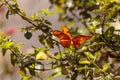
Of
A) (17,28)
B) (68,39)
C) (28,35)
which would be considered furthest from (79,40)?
(17,28)

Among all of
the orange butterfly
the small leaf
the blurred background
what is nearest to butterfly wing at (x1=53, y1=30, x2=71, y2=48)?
the orange butterfly

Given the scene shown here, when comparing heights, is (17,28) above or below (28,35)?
below

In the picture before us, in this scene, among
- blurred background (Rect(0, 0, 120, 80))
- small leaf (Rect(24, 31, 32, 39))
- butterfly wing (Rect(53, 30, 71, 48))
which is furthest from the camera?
blurred background (Rect(0, 0, 120, 80))

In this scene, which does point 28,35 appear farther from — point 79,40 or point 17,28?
point 17,28

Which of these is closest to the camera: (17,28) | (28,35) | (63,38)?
(63,38)

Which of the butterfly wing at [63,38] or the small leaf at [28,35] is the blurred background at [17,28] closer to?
the small leaf at [28,35]

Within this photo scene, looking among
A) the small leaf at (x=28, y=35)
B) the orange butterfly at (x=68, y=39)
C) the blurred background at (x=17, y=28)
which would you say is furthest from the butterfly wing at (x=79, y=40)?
the blurred background at (x=17, y=28)

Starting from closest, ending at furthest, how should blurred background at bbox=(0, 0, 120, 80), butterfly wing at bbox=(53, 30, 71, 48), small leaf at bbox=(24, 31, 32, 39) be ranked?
butterfly wing at bbox=(53, 30, 71, 48)
small leaf at bbox=(24, 31, 32, 39)
blurred background at bbox=(0, 0, 120, 80)

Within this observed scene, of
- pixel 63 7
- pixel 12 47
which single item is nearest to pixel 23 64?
pixel 12 47

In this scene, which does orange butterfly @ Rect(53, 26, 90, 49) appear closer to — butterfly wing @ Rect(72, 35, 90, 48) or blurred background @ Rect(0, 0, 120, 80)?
butterfly wing @ Rect(72, 35, 90, 48)

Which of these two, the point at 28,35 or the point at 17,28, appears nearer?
the point at 28,35
